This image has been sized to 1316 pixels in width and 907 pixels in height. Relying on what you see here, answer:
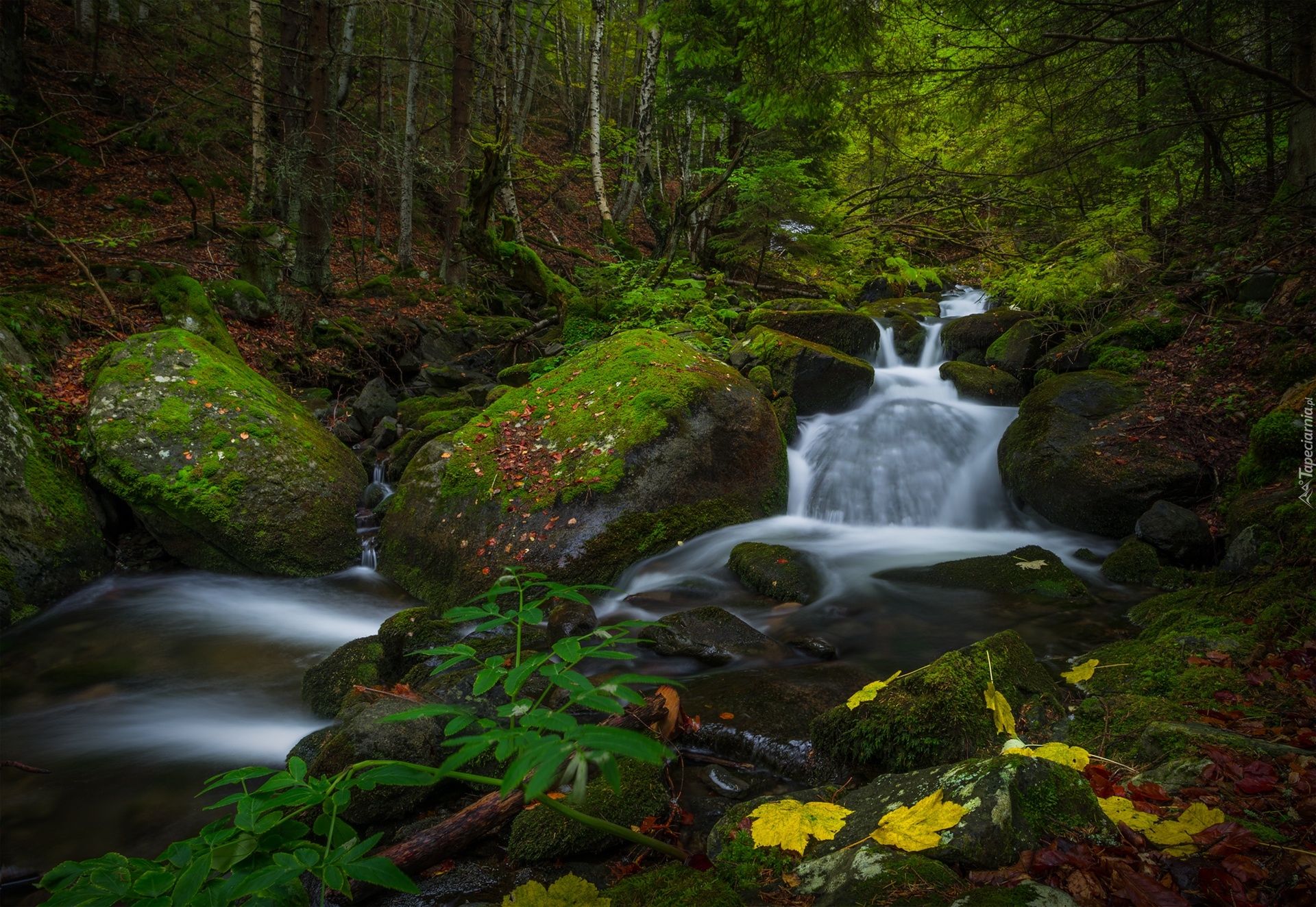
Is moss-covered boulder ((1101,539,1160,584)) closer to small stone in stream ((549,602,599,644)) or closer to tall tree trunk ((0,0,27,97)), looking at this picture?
small stone in stream ((549,602,599,644))

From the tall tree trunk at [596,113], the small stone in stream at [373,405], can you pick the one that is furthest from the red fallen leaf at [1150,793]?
the tall tree trunk at [596,113]

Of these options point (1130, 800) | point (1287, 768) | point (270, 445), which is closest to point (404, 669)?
point (270, 445)

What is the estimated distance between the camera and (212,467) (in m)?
6.09

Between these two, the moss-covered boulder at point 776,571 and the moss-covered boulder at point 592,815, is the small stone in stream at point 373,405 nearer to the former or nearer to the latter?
the moss-covered boulder at point 776,571

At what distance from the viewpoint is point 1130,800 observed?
170 centimetres

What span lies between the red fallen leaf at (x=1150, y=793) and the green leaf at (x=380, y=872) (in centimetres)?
188

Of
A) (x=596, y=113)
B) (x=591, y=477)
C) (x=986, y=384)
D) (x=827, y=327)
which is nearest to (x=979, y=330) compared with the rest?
(x=986, y=384)

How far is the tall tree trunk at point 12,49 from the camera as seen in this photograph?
472 inches

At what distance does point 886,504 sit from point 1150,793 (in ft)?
19.2

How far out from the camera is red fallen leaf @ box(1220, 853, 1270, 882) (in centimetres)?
132

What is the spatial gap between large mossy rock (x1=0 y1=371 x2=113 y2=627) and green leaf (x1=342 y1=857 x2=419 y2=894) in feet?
19.7

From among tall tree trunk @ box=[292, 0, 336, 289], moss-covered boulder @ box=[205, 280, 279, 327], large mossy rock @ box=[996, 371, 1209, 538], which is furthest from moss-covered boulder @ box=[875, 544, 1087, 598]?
tall tree trunk @ box=[292, 0, 336, 289]

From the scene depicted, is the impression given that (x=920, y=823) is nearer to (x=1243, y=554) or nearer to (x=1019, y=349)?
(x=1243, y=554)

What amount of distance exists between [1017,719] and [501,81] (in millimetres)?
13067
